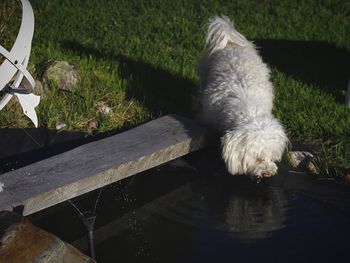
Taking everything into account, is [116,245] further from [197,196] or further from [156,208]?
[197,196]

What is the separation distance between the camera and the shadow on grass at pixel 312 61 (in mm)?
6684

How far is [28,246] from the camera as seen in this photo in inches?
119

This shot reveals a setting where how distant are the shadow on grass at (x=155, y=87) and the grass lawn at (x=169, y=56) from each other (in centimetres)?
1

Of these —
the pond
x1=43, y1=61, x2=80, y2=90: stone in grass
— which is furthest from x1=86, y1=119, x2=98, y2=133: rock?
the pond

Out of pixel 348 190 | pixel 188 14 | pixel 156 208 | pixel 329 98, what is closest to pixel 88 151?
pixel 156 208

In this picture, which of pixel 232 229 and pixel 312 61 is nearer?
pixel 232 229

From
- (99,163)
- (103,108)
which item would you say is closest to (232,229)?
(99,163)

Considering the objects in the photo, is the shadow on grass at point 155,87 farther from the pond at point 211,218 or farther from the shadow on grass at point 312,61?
the shadow on grass at point 312,61

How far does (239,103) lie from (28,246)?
2413mm

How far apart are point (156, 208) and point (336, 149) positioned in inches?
65.4

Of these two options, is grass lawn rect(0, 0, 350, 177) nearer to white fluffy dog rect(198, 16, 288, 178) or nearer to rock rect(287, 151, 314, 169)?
rock rect(287, 151, 314, 169)

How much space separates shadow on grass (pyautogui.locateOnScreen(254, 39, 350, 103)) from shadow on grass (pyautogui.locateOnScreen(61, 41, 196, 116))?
126 cm

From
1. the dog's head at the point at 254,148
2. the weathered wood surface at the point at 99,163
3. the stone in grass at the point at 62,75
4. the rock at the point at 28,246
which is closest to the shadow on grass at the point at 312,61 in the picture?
the dog's head at the point at 254,148

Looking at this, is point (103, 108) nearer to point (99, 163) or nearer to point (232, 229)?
point (99, 163)
